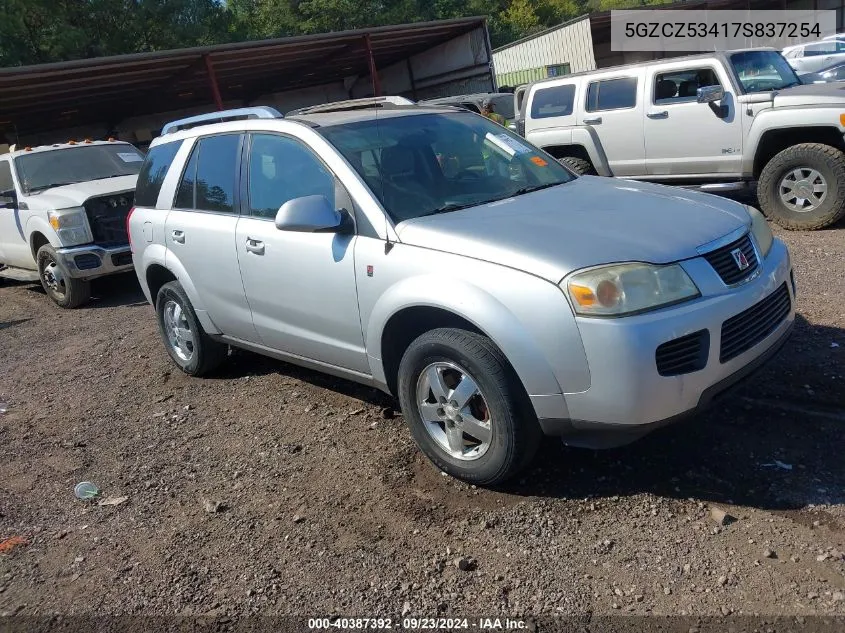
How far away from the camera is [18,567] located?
11.3ft

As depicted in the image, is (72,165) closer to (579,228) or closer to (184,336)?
(184,336)

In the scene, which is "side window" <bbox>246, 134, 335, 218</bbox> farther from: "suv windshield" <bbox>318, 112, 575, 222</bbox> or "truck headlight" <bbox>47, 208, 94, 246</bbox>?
"truck headlight" <bbox>47, 208, 94, 246</bbox>

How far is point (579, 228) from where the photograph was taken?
3.35 m

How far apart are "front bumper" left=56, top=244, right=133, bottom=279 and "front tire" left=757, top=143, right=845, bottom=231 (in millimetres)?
7202

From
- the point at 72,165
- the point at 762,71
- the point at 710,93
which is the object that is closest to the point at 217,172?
the point at 710,93

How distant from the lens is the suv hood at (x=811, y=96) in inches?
294

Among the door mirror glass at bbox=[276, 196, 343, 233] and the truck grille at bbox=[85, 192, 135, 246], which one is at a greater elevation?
the door mirror glass at bbox=[276, 196, 343, 233]

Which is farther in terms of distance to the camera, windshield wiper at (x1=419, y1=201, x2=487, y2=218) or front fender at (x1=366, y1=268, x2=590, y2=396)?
windshield wiper at (x1=419, y1=201, x2=487, y2=218)

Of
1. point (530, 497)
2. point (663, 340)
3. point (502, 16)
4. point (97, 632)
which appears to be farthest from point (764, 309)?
point (502, 16)

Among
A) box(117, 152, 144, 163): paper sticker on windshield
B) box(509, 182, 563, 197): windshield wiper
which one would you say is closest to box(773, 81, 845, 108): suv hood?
box(509, 182, 563, 197): windshield wiper

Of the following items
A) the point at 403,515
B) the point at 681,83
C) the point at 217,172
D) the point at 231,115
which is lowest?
the point at 403,515

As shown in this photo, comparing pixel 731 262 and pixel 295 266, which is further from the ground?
pixel 295 266

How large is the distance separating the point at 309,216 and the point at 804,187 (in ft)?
19.7

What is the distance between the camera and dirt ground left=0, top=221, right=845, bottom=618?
2.84m
